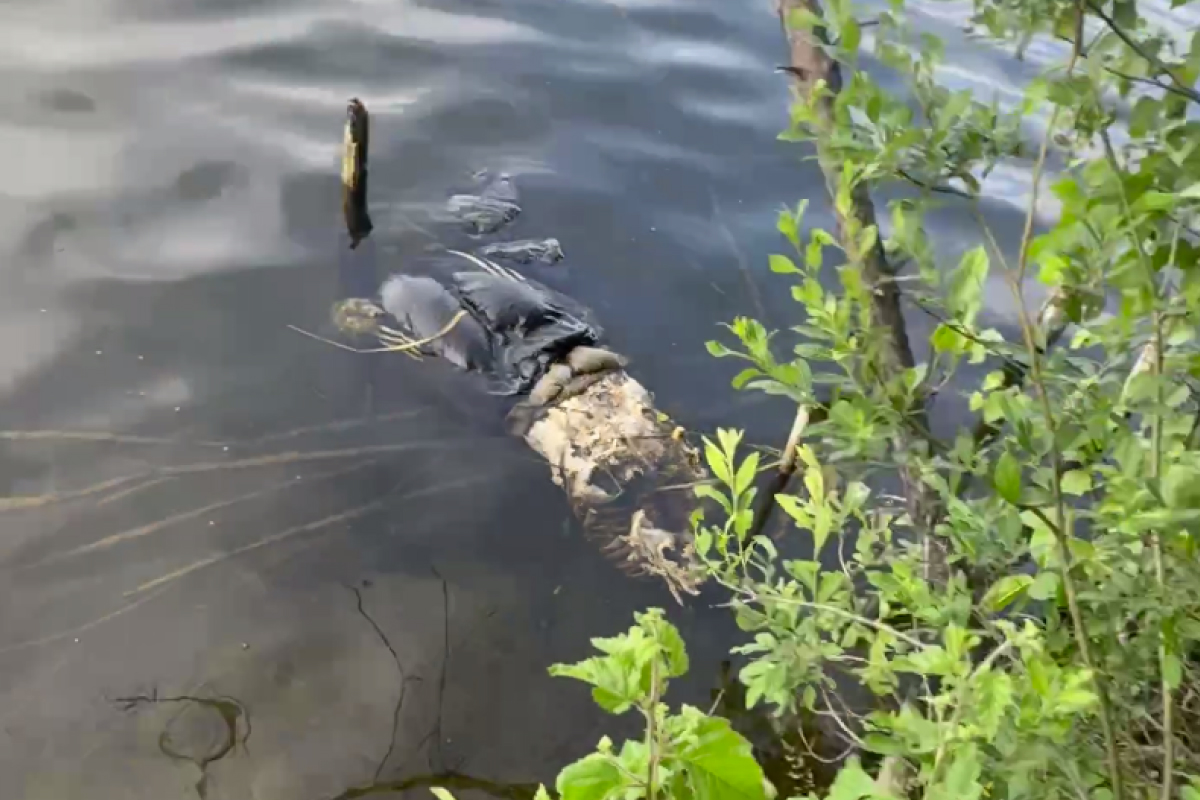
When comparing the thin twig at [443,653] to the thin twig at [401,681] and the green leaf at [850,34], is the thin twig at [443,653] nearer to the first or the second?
the thin twig at [401,681]

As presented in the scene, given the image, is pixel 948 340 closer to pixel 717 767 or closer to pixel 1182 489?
pixel 1182 489

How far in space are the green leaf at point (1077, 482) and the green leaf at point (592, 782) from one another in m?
0.70

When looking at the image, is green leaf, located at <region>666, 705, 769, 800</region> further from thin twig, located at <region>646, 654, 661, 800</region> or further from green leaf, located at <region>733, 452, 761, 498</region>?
green leaf, located at <region>733, 452, 761, 498</region>

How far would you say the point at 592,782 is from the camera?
3.63 ft

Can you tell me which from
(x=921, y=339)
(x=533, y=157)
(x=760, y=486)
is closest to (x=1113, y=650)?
(x=760, y=486)

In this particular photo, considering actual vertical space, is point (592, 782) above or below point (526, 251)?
above

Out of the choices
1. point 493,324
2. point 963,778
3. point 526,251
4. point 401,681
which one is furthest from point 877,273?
point 526,251

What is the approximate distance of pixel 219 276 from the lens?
3.99 m

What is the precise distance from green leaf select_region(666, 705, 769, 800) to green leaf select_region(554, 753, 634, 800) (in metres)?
0.07

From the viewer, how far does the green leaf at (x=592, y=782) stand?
110 cm

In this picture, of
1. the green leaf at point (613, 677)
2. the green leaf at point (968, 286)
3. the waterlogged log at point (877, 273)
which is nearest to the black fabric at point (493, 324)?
the waterlogged log at point (877, 273)

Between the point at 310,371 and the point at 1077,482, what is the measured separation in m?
2.95

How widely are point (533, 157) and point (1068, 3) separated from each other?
389 centimetres

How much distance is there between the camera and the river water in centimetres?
272
